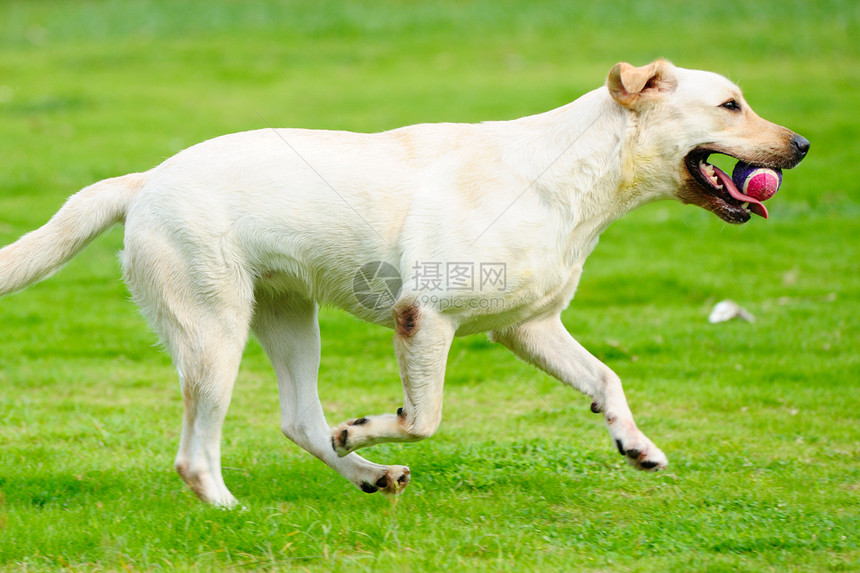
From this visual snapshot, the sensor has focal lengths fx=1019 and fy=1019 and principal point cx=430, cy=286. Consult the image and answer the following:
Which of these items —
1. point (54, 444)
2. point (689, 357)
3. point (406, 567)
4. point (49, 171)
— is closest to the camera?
point (406, 567)

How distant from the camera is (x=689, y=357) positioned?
26.2 feet

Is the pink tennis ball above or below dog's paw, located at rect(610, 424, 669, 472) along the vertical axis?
above

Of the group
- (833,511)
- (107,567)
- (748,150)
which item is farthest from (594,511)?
(107,567)

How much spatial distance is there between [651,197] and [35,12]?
25.3m

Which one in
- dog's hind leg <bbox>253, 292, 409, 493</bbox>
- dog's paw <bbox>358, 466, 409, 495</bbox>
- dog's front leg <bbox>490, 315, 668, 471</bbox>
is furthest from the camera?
dog's hind leg <bbox>253, 292, 409, 493</bbox>

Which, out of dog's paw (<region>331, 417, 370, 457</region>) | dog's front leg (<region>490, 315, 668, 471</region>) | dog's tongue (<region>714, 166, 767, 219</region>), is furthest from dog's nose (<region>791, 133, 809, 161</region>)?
dog's paw (<region>331, 417, 370, 457</region>)

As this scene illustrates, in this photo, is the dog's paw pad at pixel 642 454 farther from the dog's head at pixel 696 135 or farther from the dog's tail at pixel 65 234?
the dog's tail at pixel 65 234

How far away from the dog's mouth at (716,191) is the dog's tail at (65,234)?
9.01 feet

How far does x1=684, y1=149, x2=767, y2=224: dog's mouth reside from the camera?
4.96 metres

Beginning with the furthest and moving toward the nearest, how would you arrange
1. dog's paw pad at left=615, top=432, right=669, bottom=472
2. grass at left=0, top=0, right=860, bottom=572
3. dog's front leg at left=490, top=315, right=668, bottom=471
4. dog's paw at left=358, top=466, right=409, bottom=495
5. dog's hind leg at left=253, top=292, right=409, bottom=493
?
dog's hind leg at left=253, top=292, right=409, bottom=493
dog's paw at left=358, top=466, right=409, bottom=495
dog's front leg at left=490, top=315, right=668, bottom=471
dog's paw pad at left=615, top=432, right=669, bottom=472
grass at left=0, top=0, right=860, bottom=572

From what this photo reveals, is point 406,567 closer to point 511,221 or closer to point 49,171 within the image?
point 511,221

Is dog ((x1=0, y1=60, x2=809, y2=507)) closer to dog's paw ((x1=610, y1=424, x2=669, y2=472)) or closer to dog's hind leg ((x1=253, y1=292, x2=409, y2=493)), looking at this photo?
dog's paw ((x1=610, y1=424, x2=669, y2=472))

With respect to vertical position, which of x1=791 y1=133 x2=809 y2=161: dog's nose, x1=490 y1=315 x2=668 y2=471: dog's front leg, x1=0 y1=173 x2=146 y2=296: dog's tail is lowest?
x1=490 y1=315 x2=668 y2=471: dog's front leg

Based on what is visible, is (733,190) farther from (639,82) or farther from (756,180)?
(639,82)
